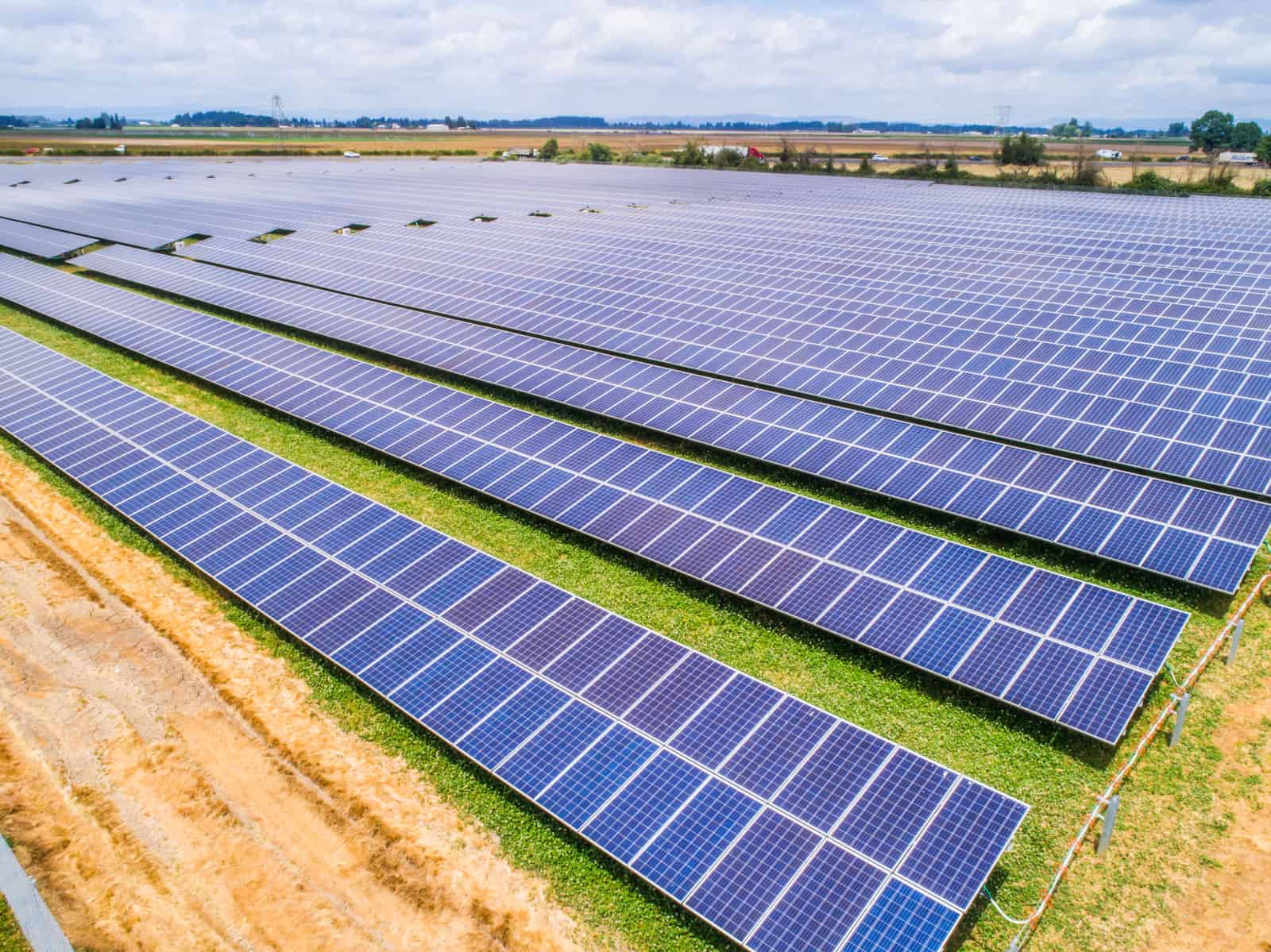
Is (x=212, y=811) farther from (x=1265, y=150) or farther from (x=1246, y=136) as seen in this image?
(x=1246, y=136)

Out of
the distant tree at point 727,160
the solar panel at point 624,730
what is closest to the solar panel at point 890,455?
the solar panel at point 624,730

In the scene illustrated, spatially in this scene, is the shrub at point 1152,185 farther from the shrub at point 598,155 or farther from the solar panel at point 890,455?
the shrub at point 598,155

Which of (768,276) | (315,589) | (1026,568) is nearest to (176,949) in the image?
(315,589)

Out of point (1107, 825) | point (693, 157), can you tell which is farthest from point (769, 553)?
point (693, 157)

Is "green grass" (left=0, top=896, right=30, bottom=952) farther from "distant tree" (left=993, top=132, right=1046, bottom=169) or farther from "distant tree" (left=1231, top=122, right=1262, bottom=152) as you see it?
"distant tree" (left=1231, top=122, right=1262, bottom=152)

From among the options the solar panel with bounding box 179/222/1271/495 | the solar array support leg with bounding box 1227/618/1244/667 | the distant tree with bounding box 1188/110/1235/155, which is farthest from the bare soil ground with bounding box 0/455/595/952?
the distant tree with bounding box 1188/110/1235/155

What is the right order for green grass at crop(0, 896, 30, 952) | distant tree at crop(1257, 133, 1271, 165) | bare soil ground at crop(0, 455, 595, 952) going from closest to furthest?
1. green grass at crop(0, 896, 30, 952)
2. bare soil ground at crop(0, 455, 595, 952)
3. distant tree at crop(1257, 133, 1271, 165)
